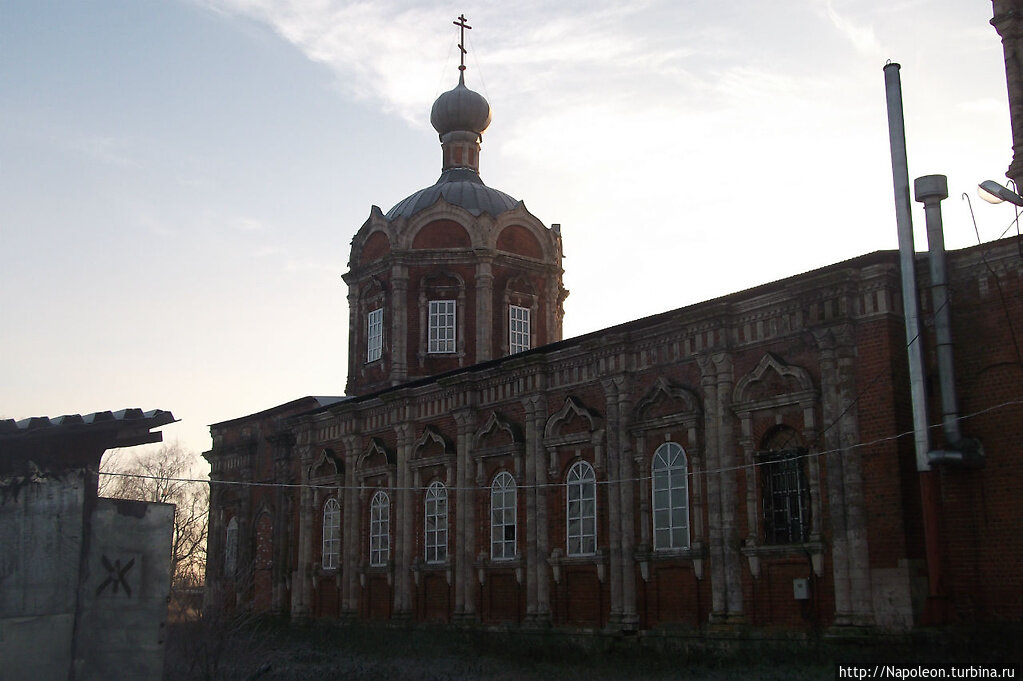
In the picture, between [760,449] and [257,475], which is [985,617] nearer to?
[760,449]

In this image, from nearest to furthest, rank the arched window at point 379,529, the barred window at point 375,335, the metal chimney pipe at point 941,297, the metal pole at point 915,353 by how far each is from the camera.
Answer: the metal pole at point 915,353
the metal chimney pipe at point 941,297
the arched window at point 379,529
the barred window at point 375,335

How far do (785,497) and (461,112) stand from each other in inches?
816

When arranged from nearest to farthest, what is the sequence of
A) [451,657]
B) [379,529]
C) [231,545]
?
1. [451,657]
2. [379,529]
3. [231,545]

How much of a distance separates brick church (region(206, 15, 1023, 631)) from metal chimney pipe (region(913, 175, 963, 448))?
6.0 inches

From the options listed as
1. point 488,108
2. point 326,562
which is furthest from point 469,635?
point 488,108

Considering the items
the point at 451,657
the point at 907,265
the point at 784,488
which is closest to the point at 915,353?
the point at 907,265

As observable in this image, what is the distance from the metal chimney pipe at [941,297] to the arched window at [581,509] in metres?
7.28

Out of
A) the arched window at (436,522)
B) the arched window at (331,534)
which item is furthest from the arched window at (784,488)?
the arched window at (331,534)

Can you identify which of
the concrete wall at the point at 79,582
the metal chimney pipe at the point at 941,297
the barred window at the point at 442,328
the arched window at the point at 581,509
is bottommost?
the concrete wall at the point at 79,582

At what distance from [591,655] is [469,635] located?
394 cm

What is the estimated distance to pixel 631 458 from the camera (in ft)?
66.0

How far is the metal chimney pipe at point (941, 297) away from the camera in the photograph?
1535cm

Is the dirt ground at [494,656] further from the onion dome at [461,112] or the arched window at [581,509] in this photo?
the onion dome at [461,112]

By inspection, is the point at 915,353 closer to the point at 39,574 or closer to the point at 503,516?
the point at 503,516
